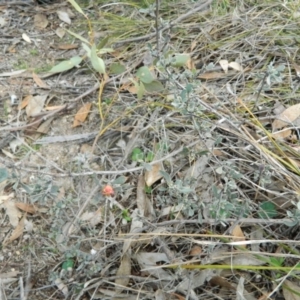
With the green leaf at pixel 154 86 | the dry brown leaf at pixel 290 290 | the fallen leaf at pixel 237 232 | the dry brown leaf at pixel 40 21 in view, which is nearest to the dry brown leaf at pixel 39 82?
the dry brown leaf at pixel 40 21

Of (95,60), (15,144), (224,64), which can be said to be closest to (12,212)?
(15,144)

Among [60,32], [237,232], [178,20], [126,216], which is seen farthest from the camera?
[60,32]

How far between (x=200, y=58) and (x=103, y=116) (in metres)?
0.44

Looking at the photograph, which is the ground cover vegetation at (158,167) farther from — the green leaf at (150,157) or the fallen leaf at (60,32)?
the fallen leaf at (60,32)

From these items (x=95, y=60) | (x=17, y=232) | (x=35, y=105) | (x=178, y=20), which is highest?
(x=95, y=60)

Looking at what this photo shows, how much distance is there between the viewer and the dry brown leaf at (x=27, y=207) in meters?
1.68

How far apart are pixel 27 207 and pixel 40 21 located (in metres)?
0.93

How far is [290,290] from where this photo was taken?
4.57 feet

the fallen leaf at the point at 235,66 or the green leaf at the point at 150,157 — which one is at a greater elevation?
the fallen leaf at the point at 235,66

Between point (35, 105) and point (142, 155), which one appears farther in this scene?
point (35, 105)

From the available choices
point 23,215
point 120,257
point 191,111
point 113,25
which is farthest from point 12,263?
point 113,25

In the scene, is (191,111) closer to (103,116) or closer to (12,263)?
(103,116)

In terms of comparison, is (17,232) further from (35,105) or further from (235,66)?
(235,66)

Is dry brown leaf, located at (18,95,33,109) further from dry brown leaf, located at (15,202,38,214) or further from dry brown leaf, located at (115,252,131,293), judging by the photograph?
dry brown leaf, located at (115,252,131,293)
